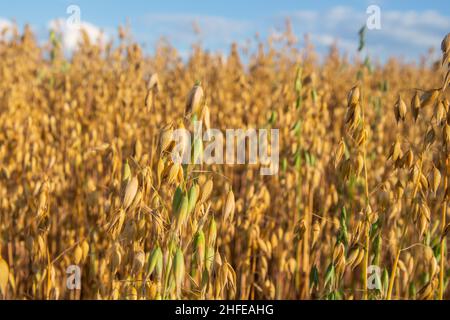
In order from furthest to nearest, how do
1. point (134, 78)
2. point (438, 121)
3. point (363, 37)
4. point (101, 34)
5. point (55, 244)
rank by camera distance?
point (101, 34) < point (134, 78) < point (55, 244) < point (363, 37) < point (438, 121)

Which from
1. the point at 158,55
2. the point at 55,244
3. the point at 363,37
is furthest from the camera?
the point at 158,55

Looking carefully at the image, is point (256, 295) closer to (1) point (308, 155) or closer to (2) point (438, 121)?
(1) point (308, 155)

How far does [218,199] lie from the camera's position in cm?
212

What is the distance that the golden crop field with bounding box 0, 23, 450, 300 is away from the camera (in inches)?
36.4

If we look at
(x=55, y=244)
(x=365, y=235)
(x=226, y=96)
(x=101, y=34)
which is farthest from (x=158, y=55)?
(x=365, y=235)

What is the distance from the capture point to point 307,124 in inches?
82.9

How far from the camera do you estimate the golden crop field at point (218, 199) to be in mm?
924

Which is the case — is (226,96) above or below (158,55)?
below

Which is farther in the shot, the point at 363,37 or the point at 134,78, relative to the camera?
the point at 134,78

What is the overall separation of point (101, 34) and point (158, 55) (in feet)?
2.69

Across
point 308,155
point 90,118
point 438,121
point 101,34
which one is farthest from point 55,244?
point 101,34
